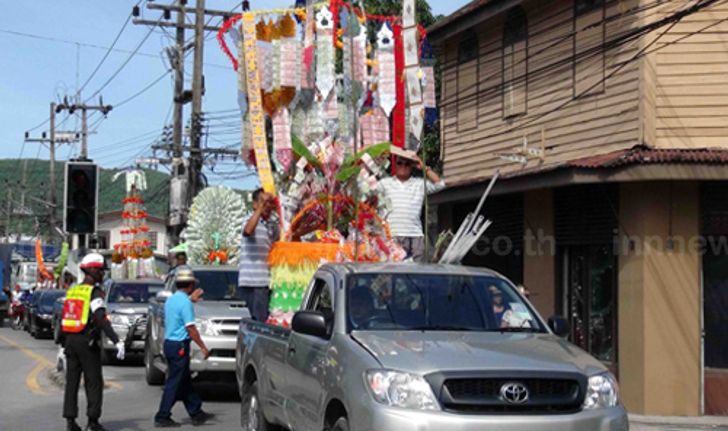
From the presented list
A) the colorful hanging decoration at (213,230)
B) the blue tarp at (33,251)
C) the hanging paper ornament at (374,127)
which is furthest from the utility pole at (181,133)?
the blue tarp at (33,251)

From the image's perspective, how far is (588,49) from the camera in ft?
57.7

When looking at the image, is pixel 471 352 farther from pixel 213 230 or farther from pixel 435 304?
pixel 213 230

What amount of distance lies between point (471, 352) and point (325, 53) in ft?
21.1

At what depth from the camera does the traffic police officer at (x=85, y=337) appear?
37.2 ft

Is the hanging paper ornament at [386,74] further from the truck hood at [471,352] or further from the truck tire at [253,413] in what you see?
the truck hood at [471,352]

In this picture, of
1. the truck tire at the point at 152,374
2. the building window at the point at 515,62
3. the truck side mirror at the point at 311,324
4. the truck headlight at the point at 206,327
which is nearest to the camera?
the truck side mirror at the point at 311,324

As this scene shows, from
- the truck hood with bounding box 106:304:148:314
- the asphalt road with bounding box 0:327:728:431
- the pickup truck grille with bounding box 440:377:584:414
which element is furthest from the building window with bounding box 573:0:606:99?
the pickup truck grille with bounding box 440:377:584:414

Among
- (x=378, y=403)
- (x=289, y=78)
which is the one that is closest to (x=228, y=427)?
(x=289, y=78)

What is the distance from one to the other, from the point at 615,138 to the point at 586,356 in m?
9.38

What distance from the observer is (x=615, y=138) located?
1638 centimetres

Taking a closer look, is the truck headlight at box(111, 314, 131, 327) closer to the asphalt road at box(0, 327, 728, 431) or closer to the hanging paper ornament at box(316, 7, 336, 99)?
the asphalt road at box(0, 327, 728, 431)

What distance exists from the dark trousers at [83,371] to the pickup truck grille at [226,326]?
3506 millimetres

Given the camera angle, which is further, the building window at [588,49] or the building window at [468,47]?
the building window at [468,47]

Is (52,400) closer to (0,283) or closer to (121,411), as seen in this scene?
(121,411)
